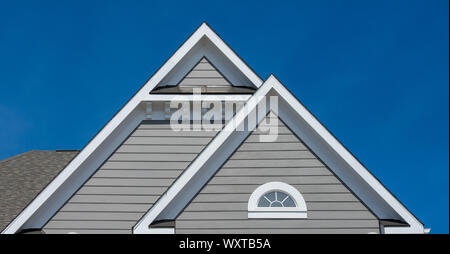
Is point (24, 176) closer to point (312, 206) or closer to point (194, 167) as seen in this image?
point (194, 167)

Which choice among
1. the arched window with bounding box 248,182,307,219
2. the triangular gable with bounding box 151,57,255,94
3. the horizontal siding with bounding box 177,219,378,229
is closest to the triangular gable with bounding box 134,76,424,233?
the horizontal siding with bounding box 177,219,378,229

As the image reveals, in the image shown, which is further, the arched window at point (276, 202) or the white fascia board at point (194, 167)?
the arched window at point (276, 202)

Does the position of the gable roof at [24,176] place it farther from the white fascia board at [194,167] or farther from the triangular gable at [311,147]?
the triangular gable at [311,147]

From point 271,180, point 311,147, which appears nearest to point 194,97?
point 271,180

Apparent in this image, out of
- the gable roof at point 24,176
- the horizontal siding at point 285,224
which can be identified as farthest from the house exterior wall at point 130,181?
the gable roof at point 24,176

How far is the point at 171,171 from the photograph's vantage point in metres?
9.73

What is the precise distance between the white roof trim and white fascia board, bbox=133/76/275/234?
2.29m

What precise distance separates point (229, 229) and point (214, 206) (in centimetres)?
55

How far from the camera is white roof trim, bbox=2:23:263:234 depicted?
28.2 ft

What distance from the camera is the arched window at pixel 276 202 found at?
25.8 ft

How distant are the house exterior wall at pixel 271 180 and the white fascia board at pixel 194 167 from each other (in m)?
0.52

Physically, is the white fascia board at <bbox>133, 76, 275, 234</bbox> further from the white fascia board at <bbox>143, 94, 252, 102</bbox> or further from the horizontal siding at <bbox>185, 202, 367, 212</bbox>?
the white fascia board at <bbox>143, 94, 252, 102</bbox>
